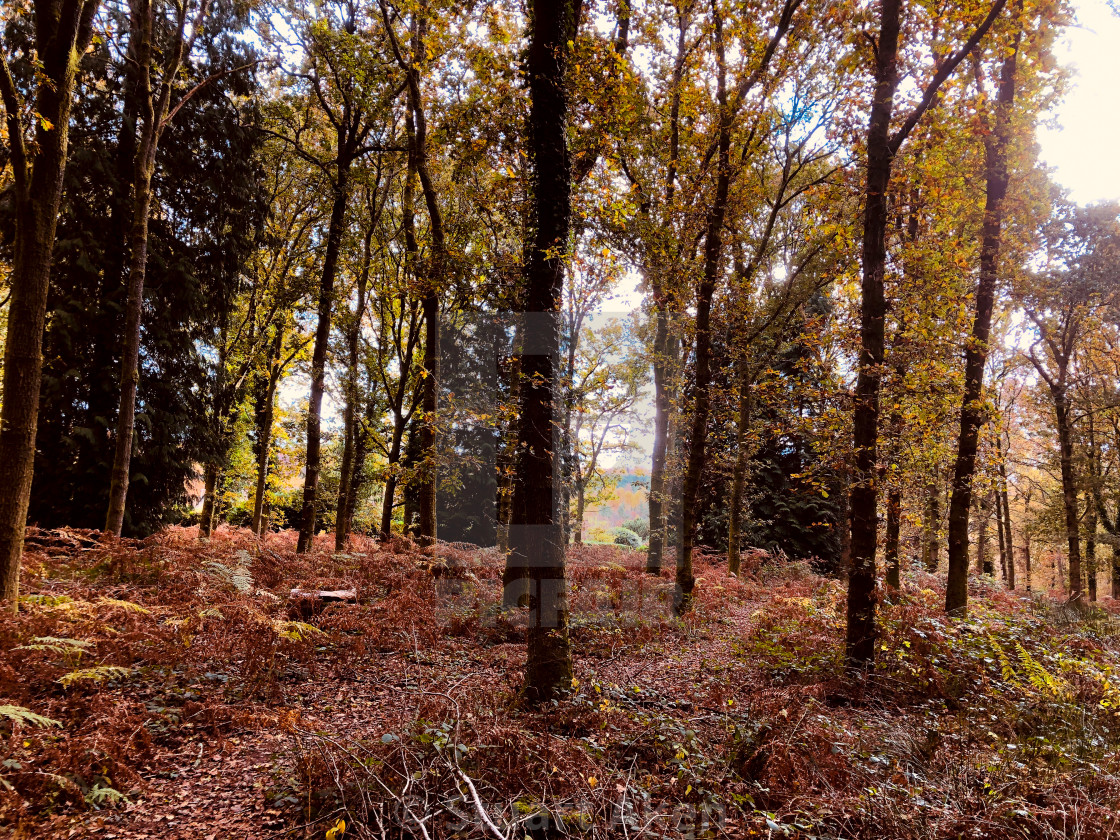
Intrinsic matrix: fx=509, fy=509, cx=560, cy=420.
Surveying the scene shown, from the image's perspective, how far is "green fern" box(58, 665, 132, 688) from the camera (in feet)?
11.6

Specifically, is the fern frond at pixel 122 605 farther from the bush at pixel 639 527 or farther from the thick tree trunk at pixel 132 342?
the bush at pixel 639 527

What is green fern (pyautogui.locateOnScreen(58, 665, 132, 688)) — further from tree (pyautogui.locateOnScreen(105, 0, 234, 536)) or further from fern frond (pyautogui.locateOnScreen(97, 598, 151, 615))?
tree (pyautogui.locateOnScreen(105, 0, 234, 536))

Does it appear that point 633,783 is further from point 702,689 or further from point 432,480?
point 432,480

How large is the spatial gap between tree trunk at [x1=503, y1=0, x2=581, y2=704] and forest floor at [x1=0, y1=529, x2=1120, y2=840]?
22.2 inches

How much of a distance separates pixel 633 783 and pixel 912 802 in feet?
5.31

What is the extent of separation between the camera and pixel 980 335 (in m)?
8.59

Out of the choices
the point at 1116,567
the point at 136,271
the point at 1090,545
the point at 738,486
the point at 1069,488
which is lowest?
the point at 1116,567

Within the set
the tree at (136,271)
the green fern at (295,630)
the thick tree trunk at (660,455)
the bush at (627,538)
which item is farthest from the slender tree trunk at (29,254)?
the bush at (627,538)

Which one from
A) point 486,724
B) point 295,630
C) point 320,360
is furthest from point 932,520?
point 320,360

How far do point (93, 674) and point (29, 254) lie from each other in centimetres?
355

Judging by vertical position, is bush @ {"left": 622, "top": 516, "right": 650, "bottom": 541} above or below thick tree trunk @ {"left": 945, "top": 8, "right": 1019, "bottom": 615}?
below

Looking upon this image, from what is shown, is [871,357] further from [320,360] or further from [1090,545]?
[1090,545]

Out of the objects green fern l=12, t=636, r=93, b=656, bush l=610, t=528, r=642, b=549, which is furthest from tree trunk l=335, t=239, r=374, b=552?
bush l=610, t=528, r=642, b=549

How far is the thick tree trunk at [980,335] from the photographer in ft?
26.8
